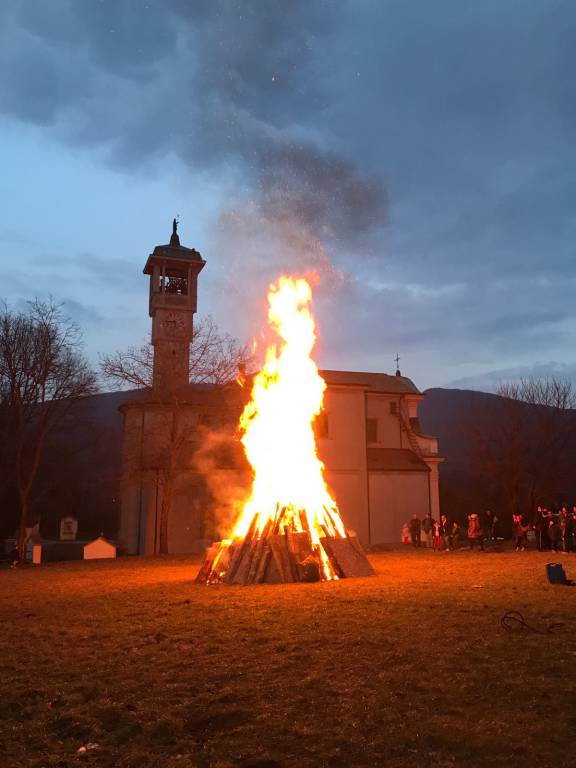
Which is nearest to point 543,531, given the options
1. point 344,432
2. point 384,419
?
point 344,432

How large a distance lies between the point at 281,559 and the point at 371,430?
2638cm

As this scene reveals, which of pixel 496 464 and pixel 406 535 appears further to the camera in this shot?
pixel 496 464

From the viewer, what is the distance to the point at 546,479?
155ft

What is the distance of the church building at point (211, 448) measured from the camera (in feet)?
116

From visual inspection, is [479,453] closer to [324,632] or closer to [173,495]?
[173,495]

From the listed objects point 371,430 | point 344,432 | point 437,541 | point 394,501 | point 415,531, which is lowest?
point 437,541

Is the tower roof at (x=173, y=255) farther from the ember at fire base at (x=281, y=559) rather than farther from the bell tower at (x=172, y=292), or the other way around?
the ember at fire base at (x=281, y=559)

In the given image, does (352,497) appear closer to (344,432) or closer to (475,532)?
(344,432)

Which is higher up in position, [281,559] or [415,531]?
[281,559]

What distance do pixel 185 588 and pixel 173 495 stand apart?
19069mm

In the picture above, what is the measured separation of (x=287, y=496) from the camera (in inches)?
832

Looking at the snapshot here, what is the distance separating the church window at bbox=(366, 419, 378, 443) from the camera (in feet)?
143

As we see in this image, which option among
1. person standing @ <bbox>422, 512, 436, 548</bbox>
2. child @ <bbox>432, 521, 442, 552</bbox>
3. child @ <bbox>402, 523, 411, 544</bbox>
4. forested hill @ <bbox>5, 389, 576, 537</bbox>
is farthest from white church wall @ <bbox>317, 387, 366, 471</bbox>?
forested hill @ <bbox>5, 389, 576, 537</bbox>

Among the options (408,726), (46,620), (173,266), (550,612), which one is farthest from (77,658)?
(173,266)
